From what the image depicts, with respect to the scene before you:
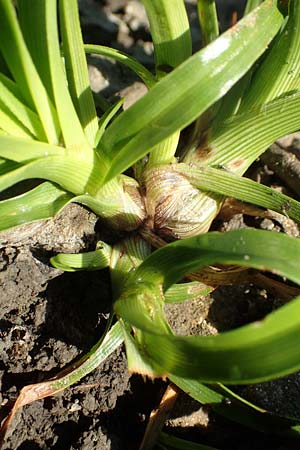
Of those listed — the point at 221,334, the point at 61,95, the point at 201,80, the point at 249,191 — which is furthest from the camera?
the point at 249,191

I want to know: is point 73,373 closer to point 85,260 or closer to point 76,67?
point 85,260

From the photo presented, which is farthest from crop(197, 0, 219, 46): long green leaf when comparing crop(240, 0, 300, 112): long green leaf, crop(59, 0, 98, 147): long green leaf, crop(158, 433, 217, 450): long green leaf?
crop(158, 433, 217, 450): long green leaf

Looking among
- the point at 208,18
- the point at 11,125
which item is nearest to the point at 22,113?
the point at 11,125

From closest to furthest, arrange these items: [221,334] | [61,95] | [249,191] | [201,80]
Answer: [221,334], [201,80], [61,95], [249,191]

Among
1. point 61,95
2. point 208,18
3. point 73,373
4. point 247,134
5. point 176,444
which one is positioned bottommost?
point 176,444

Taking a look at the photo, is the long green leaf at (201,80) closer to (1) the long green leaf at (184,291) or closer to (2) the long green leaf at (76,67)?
(2) the long green leaf at (76,67)

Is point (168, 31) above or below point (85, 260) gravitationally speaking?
above

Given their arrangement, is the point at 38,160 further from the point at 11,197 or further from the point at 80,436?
the point at 80,436
